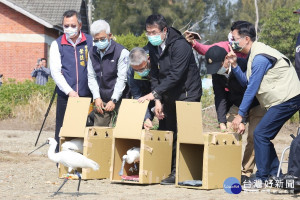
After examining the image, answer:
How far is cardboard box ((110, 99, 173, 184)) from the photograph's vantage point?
891 centimetres

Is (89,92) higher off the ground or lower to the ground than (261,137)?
higher

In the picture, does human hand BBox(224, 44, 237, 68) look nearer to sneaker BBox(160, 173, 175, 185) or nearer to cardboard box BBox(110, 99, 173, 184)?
cardboard box BBox(110, 99, 173, 184)

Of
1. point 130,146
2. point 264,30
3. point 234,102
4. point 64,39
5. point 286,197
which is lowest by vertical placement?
point 286,197

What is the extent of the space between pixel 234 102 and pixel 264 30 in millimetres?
44549

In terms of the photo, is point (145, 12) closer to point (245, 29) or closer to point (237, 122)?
point (245, 29)

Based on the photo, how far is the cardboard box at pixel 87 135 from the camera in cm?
934

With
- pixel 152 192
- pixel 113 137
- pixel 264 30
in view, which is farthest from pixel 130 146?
pixel 264 30

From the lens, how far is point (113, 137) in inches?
358

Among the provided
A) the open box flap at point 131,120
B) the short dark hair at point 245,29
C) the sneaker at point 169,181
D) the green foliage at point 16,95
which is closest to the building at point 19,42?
the green foliage at point 16,95

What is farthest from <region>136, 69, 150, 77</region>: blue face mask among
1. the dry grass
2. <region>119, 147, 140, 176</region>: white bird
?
the dry grass

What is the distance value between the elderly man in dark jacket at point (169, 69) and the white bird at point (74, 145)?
111cm

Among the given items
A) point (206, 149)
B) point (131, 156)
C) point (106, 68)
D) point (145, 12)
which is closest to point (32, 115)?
point (106, 68)

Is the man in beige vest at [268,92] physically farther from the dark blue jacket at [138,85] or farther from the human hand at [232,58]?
the dark blue jacket at [138,85]

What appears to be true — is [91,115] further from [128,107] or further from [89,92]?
[128,107]
